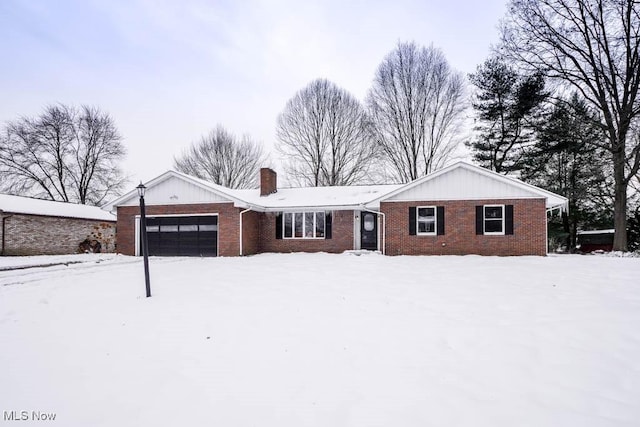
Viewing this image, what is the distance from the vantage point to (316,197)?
1816cm

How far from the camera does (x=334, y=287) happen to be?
7746 millimetres

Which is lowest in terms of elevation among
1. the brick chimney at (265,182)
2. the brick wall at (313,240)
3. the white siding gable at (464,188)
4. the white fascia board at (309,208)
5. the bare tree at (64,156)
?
the brick wall at (313,240)

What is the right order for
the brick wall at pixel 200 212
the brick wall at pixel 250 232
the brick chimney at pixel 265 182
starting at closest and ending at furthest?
the brick wall at pixel 200 212 → the brick wall at pixel 250 232 → the brick chimney at pixel 265 182

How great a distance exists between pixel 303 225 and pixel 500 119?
1776cm

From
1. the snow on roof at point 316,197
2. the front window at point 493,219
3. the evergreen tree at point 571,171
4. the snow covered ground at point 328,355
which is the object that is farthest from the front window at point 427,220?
the evergreen tree at point 571,171

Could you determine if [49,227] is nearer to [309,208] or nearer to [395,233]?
[309,208]

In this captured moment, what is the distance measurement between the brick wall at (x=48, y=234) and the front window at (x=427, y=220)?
22.8 metres

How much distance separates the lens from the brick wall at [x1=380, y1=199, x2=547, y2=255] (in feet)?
44.2

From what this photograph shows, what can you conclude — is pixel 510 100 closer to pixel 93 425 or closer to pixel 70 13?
pixel 70 13

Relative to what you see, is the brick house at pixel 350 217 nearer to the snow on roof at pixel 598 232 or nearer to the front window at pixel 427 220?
the front window at pixel 427 220

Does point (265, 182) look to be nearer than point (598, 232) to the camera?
Yes

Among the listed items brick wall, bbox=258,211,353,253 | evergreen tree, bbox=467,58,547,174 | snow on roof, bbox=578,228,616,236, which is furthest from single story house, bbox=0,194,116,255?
snow on roof, bbox=578,228,616,236

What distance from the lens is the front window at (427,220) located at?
47.5ft

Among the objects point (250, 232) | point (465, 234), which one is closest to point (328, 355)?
point (465, 234)
